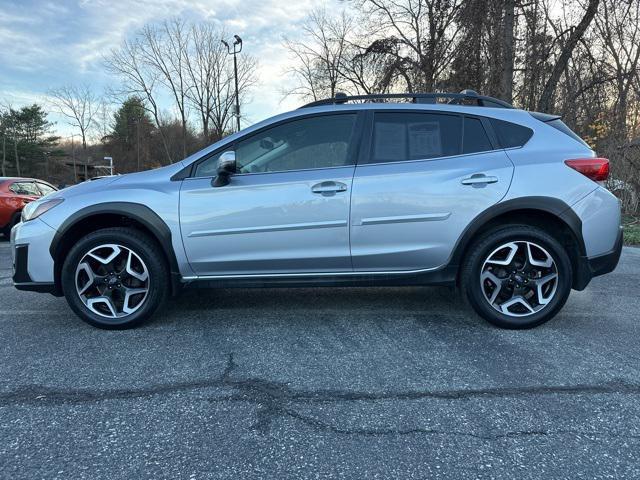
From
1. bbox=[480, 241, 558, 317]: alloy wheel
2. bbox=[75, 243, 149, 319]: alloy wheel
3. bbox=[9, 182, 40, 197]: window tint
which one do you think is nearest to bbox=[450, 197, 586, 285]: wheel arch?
bbox=[480, 241, 558, 317]: alloy wheel

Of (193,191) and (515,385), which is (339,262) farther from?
(515,385)

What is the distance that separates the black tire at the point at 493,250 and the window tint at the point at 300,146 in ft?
4.04

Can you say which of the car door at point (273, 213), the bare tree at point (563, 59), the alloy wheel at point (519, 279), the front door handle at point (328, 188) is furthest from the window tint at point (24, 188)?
the bare tree at point (563, 59)

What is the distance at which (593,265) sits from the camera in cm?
340

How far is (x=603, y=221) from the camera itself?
338cm

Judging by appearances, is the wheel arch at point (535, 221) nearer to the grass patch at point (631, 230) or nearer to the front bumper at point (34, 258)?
the front bumper at point (34, 258)

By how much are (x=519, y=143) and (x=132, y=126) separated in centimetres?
5698

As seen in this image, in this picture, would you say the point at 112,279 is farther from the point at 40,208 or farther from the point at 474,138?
the point at 474,138

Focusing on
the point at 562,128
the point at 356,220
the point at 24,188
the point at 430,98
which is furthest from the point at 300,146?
the point at 24,188

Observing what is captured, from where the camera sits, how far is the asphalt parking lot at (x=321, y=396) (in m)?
1.88

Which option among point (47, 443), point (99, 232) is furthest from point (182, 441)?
point (99, 232)

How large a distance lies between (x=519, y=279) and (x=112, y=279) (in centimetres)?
321

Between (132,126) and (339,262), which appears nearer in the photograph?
(339,262)

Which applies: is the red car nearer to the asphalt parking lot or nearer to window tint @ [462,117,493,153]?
the asphalt parking lot
